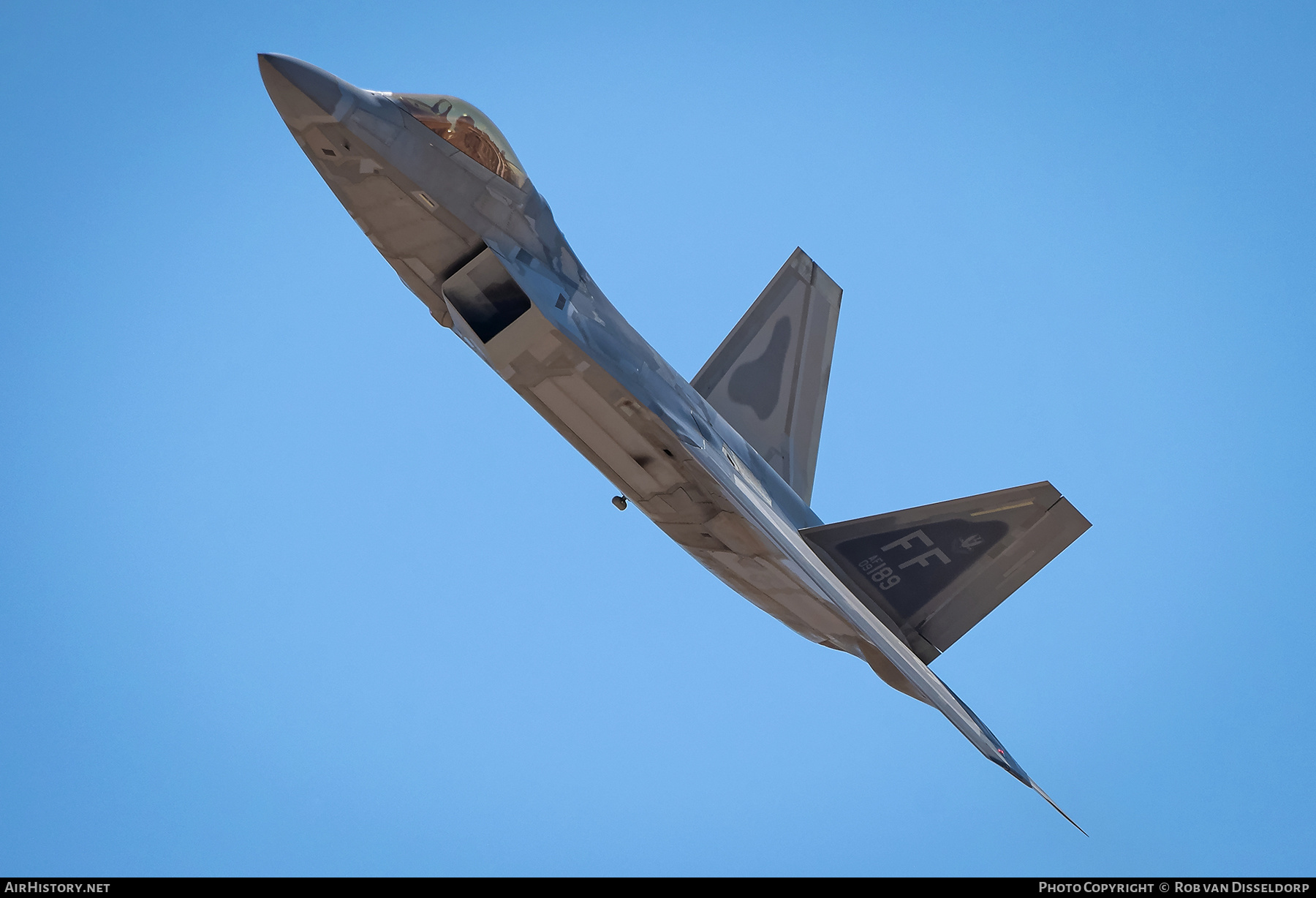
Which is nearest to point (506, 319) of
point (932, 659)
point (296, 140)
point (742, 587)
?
point (296, 140)

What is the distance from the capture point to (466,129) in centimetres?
1300

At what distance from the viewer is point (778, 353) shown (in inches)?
803

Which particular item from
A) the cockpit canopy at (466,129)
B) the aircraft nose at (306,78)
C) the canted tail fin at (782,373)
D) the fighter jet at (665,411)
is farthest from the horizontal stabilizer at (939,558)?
the aircraft nose at (306,78)

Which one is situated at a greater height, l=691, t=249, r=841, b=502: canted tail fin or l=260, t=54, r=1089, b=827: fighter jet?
l=691, t=249, r=841, b=502: canted tail fin

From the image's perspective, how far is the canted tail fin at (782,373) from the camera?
1966 cm

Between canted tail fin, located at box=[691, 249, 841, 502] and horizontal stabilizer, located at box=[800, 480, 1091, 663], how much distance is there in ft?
7.32

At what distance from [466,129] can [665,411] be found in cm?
405

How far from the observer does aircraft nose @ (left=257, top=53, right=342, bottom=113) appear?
38.4 feet

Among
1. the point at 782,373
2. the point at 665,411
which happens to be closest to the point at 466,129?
the point at 665,411

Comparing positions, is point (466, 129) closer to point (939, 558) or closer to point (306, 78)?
point (306, 78)

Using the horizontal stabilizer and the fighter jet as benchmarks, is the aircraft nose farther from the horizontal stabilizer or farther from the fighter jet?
the horizontal stabilizer

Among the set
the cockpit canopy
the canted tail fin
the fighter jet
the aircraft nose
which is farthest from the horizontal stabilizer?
the aircraft nose

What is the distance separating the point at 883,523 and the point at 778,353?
4.03 m

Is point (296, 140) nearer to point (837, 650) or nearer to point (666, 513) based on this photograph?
point (666, 513)
